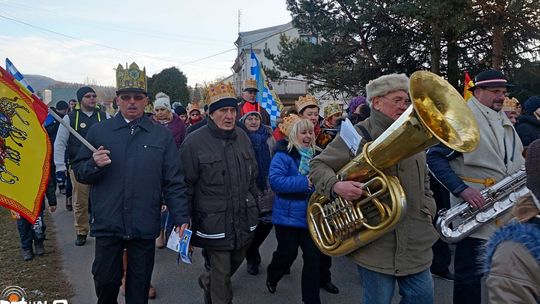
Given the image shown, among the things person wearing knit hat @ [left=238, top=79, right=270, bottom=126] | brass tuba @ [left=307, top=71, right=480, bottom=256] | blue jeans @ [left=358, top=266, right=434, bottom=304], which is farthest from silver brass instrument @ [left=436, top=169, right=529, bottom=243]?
person wearing knit hat @ [left=238, top=79, right=270, bottom=126]

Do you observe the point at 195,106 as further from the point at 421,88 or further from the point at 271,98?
the point at 421,88

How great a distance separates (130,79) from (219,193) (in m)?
1.22

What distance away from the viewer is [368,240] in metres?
2.81

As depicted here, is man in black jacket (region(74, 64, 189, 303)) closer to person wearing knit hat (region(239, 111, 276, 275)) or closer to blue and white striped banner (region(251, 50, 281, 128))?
person wearing knit hat (region(239, 111, 276, 275))

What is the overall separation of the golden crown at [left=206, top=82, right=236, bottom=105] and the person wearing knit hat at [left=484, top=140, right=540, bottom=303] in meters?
2.61

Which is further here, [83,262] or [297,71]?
[297,71]

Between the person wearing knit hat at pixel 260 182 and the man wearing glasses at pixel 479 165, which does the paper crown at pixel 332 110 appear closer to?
the person wearing knit hat at pixel 260 182

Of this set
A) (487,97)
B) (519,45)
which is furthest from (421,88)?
(519,45)

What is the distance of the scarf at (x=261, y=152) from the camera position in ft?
16.0

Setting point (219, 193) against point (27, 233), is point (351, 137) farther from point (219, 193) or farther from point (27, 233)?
point (27, 233)

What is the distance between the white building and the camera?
3324 centimetres

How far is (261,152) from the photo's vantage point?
5230 mm

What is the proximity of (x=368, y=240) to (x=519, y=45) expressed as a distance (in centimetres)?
1285

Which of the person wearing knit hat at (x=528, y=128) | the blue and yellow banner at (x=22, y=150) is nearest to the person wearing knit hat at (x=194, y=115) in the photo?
the blue and yellow banner at (x=22, y=150)
